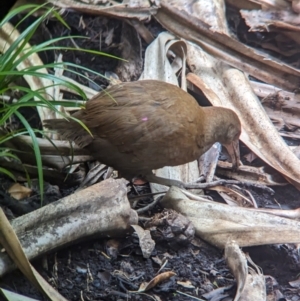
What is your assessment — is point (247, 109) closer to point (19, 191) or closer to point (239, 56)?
point (239, 56)

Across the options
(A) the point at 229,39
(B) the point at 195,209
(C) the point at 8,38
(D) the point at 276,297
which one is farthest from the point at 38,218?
(A) the point at 229,39

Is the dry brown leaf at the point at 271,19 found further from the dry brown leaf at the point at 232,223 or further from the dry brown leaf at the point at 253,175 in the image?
the dry brown leaf at the point at 232,223

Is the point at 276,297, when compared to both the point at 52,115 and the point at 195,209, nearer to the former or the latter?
the point at 195,209

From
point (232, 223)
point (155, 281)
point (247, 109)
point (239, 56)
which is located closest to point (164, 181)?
point (232, 223)

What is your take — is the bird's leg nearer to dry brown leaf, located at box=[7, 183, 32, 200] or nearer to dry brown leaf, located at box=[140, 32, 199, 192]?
dry brown leaf, located at box=[140, 32, 199, 192]

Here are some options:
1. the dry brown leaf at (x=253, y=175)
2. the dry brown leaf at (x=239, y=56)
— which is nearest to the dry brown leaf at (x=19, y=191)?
the dry brown leaf at (x=253, y=175)
